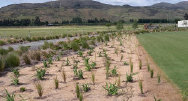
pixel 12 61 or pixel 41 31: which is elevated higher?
pixel 12 61

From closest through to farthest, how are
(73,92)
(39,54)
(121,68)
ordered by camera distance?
(73,92) < (121,68) < (39,54)

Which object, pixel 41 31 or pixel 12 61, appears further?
pixel 41 31

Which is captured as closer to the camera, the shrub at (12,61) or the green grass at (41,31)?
the shrub at (12,61)

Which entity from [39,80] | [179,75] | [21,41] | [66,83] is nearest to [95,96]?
[66,83]

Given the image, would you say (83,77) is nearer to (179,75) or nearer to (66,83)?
(66,83)

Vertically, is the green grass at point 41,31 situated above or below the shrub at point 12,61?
below

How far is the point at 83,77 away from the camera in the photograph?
9.97 meters

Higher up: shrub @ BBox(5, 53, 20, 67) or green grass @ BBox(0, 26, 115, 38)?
shrub @ BBox(5, 53, 20, 67)

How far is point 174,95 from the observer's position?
7.38 m

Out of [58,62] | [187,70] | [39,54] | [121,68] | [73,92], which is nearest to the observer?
[73,92]

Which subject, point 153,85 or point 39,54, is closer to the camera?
point 153,85

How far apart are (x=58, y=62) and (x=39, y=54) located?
198 centimetres

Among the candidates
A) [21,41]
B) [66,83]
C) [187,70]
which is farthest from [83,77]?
[21,41]

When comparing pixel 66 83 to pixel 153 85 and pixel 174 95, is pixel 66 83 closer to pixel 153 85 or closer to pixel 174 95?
pixel 153 85
